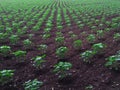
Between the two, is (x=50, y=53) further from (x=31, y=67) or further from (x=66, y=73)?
(x=66, y=73)

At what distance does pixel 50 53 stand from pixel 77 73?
7.74 feet

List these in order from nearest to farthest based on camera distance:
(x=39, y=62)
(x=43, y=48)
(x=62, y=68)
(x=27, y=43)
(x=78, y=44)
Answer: (x=62, y=68)
(x=39, y=62)
(x=78, y=44)
(x=43, y=48)
(x=27, y=43)

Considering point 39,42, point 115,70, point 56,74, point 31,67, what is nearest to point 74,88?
point 56,74

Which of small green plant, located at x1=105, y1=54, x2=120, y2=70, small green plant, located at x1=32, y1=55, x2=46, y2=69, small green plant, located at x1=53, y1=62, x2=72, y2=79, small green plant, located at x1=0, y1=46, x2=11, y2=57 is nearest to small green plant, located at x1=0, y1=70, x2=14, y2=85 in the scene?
small green plant, located at x1=32, y1=55, x2=46, y2=69

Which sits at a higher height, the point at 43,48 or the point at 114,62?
the point at 114,62

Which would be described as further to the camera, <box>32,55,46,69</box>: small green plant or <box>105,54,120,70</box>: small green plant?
<box>32,55,46,69</box>: small green plant

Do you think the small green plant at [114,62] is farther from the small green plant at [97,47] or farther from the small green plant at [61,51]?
the small green plant at [61,51]

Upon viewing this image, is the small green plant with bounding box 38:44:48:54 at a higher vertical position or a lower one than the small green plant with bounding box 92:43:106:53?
lower

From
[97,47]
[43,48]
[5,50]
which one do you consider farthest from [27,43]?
[97,47]

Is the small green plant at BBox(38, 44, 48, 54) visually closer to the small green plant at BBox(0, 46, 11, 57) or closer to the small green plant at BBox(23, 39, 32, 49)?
the small green plant at BBox(23, 39, 32, 49)

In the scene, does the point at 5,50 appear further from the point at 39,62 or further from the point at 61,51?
the point at 61,51

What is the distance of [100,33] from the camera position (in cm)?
1076

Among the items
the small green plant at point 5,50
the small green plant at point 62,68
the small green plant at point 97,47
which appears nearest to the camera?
the small green plant at point 62,68

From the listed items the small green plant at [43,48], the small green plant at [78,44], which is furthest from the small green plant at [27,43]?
the small green plant at [78,44]
